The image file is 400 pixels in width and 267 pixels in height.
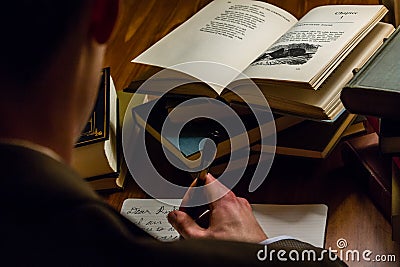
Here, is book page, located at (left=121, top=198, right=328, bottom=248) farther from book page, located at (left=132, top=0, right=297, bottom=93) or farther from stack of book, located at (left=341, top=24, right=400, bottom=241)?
book page, located at (left=132, top=0, right=297, bottom=93)

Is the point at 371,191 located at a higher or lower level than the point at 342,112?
lower

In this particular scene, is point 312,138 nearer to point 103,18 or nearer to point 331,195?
point 331,195

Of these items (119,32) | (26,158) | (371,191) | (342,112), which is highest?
(26,158)

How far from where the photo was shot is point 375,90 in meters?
0.89

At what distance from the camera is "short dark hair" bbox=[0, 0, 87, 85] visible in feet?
1.42

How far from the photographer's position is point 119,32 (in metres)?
1.40

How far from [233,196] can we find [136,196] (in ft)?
0.49

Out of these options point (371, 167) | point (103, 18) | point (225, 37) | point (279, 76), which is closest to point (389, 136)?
point (371, 167)

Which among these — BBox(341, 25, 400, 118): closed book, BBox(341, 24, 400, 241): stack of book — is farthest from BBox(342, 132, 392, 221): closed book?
BBox(341, 25, 400, 118): closed book

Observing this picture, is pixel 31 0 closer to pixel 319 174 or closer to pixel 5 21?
pixel 5 21

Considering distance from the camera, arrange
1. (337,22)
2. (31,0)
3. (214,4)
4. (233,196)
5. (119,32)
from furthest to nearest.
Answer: (119,32), (214,4), (337,22), (233,196), (31,0)

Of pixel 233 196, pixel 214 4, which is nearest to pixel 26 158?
pixel 233 196

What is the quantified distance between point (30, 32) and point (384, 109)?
559 millimetres

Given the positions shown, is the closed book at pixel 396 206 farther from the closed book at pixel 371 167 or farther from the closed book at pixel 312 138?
the closed book at pixel 312 138
